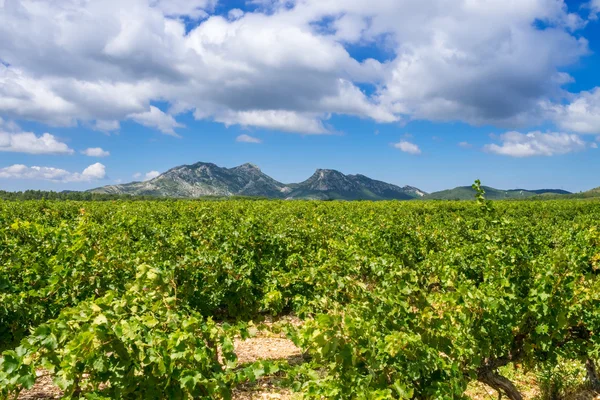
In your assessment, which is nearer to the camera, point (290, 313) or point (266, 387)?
point (266, 387)

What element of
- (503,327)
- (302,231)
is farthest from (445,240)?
Result: (503,327)

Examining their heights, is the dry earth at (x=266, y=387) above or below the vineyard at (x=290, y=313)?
below

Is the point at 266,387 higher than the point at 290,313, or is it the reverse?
the point at 290,313

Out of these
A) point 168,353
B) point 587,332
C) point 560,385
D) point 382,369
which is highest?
point 168,353

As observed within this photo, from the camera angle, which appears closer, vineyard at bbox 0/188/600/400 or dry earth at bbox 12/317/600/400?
vineyard at bbox 0/188/600/400

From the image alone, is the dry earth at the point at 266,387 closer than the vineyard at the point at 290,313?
No

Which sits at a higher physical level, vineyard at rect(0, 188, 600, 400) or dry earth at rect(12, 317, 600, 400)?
vineyard at rect(0, 188, 600, 400)

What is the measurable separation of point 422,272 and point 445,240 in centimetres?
359

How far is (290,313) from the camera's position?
12055 mm

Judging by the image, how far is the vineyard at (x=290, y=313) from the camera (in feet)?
11.7

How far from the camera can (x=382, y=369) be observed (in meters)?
4.25

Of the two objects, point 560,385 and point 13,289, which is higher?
point 13,289

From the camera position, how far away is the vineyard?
3.55 m

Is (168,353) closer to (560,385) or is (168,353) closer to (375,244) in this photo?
(560,385)
